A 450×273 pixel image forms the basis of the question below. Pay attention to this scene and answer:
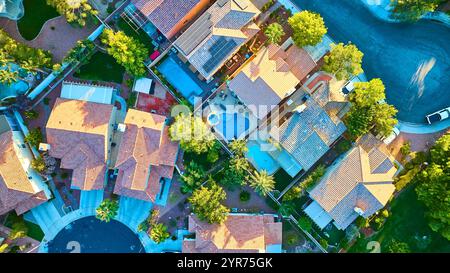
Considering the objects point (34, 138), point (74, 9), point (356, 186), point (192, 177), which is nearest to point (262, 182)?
point (192, 177)

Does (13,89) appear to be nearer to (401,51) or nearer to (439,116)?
(401,51)

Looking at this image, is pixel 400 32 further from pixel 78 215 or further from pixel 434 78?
pixel 78 215

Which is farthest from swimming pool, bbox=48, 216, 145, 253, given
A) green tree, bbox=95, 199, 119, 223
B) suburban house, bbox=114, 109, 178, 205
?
suburban house, bbox=114, 109, 178, 205

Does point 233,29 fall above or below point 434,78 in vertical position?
above

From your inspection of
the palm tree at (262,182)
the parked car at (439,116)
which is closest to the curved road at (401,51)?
the parked car at (439,116)
